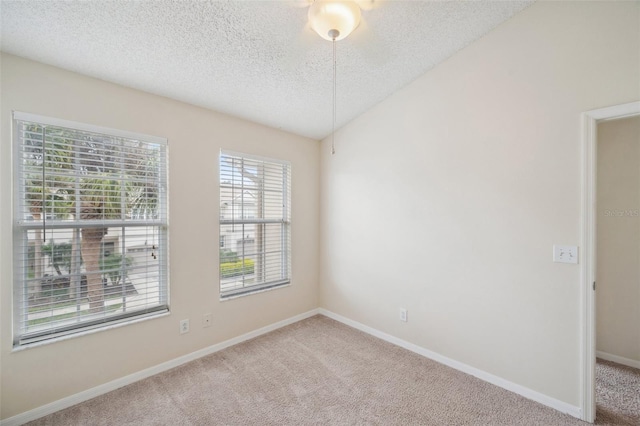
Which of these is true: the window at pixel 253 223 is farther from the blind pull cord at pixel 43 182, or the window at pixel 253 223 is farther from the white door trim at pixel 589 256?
the white door trim at pixel 589 256

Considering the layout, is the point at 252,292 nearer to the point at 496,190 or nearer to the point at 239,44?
the point at 239,44

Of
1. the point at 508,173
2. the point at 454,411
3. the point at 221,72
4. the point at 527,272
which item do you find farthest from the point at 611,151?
the point at 221,72

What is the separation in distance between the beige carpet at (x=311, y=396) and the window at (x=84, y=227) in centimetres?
60

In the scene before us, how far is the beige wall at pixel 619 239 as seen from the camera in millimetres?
2355

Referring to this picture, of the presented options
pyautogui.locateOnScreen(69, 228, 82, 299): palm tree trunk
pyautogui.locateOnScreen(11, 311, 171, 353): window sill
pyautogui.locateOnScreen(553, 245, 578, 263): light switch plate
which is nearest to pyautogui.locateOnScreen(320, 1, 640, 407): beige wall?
pyautogui.locateOnScreen(553, 245, 578, 263): light switch plate

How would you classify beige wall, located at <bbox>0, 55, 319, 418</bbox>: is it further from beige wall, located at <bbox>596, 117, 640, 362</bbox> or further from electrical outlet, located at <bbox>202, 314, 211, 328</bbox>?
beige wall, located at <bbox>596, 117, 640, 362</bbox>

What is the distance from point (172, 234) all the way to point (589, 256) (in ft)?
10.4

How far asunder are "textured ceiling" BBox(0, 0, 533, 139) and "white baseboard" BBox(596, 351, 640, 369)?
310 centimetres

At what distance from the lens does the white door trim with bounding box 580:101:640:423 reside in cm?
177

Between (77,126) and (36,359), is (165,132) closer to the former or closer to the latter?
(77,126)

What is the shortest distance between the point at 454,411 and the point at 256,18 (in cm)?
298


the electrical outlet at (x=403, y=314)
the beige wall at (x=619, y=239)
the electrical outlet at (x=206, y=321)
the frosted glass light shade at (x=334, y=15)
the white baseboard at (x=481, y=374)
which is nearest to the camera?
the frosted glass light shade at (x=334, y=15)

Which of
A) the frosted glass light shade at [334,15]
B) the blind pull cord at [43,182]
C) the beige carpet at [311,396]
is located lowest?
the beige carpet at [311,396]

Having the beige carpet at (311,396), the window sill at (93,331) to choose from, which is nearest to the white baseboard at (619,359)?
the beige carpet at (311,396)
